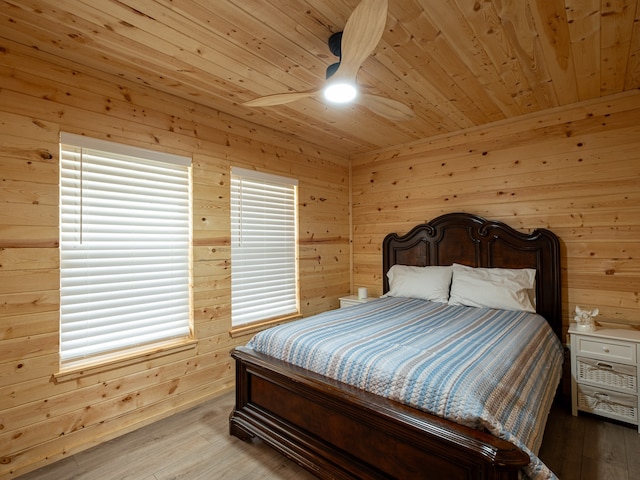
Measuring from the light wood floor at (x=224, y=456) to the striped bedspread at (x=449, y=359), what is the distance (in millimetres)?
366

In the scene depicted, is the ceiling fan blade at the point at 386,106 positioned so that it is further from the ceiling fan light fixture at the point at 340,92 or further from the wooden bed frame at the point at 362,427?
the wooden bed frame at the point at 362,427

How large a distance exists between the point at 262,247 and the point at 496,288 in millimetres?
2235

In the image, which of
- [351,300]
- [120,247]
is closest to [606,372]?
[351,300]

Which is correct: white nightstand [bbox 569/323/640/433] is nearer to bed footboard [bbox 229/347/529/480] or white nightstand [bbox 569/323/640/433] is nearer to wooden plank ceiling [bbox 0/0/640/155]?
bed footboard [bbox 229/347/529/480]

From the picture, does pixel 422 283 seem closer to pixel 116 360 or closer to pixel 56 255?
pixel 116 360

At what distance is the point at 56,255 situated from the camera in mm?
2098

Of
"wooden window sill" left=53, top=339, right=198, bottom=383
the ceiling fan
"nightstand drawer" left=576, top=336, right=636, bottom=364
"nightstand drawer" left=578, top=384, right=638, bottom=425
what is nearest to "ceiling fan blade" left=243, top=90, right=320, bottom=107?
the ceiling fan

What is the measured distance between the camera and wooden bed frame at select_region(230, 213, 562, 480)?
4.24 feet

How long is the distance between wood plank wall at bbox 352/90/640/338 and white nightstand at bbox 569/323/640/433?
19.4 inches

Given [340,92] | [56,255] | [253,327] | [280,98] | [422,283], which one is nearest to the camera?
[340,92]

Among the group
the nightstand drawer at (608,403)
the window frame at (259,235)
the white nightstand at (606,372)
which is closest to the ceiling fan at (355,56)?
the window frame at (259,235)

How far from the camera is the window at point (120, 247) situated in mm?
2191

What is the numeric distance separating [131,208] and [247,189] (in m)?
1.10

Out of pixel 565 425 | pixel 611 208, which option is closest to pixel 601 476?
pixel 565 425
